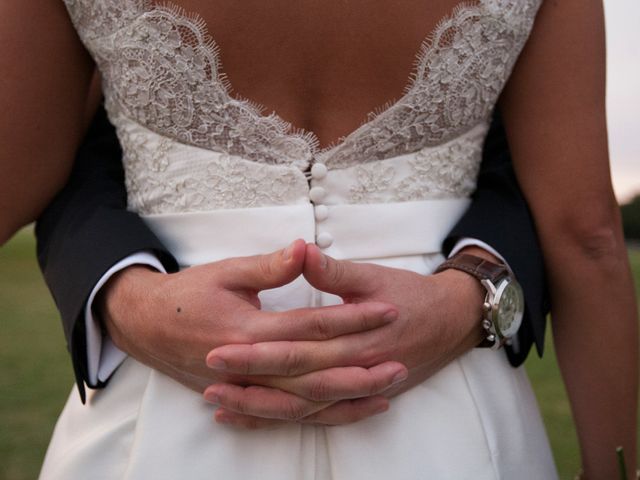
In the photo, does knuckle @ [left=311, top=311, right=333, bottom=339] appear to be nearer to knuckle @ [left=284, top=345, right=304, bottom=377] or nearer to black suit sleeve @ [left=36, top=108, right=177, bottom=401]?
knuckle @ [left=284, top=345, right=304, bottom=377]

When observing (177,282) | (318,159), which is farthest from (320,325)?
(318,159)

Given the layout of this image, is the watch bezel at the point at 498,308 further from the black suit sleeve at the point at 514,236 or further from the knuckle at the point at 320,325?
the knuckle at the point at 320,325

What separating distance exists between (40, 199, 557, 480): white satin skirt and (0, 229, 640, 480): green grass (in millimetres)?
3250

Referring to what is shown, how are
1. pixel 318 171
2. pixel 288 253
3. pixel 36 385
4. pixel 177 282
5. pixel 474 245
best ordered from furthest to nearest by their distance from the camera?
pixel 36 385, pixel 474 245, pixel 318 171, pixel 177 282, pixel 288 253

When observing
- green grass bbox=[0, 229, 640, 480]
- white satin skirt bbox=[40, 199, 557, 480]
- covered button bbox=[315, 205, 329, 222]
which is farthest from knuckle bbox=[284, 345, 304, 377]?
green grass bbox=[0, 229, 640, 480]

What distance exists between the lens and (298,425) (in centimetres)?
155

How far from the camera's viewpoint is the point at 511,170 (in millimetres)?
1911

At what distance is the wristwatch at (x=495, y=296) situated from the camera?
1616 millimetres

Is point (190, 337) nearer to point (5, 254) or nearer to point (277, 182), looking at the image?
point (277, 182)

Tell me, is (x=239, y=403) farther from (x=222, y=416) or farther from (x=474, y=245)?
(x=474, y=245)

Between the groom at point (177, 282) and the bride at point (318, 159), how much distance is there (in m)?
0.04

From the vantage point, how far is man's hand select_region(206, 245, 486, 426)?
1.34m

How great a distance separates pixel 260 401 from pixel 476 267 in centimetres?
51

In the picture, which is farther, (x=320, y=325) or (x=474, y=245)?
(x=474, y=245)
